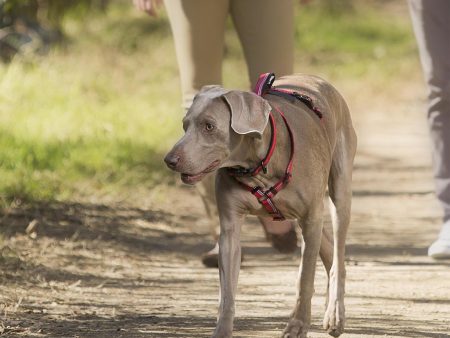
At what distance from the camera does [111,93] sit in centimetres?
1248

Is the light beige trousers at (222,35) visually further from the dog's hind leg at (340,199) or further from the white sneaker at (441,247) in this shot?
the white sneaker at (441,247)

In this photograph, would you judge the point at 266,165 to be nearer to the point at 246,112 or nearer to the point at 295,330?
the point at 246,112

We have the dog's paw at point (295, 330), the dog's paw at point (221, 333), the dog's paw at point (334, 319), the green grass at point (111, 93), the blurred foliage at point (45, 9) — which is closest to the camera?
the dog's paw at point (221, 333)

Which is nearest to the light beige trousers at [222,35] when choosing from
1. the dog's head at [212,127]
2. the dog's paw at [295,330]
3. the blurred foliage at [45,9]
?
the dog's head at [212,127]

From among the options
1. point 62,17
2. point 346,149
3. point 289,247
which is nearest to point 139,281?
point 289,247

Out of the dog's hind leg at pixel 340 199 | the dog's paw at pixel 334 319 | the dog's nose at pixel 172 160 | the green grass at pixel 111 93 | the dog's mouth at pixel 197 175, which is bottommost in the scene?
the green grass at pixel 111 93

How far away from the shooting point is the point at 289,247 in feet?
22.5

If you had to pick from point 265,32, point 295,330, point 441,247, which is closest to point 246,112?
point 295,330

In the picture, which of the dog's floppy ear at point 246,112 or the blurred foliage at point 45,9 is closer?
the dog's floppy ear at point 246,112

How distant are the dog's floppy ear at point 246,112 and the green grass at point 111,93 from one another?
366 cm

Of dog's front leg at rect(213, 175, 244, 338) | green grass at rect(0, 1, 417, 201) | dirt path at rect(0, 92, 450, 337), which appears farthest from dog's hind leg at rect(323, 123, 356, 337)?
green grass at rect(0, 1, 417, 201)

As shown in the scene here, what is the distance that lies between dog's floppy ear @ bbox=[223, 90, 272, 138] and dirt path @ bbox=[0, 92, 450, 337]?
90cm

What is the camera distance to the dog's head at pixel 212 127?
14.9ft

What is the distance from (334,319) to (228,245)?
0.54m
